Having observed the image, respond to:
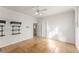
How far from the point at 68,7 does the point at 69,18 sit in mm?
262

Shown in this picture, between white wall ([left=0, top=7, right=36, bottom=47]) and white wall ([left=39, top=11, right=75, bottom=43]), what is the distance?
1.27ft

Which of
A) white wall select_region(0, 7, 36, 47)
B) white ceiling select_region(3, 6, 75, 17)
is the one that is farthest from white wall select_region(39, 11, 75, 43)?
white wall select_region(0, 7, 36, 47)

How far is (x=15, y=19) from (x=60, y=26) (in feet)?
3.89

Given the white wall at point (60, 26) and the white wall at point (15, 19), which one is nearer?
the white wall at point (60, 26)

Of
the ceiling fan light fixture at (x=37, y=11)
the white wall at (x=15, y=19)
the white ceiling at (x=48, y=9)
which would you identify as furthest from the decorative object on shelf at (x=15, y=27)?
the ceiling fan light fixture at (x=37, y=11)

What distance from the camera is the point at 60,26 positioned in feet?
6.73

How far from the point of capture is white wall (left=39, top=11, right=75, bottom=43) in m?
1.93

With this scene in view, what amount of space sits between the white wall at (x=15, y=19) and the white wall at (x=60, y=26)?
39 cm

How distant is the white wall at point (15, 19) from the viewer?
2068 mm

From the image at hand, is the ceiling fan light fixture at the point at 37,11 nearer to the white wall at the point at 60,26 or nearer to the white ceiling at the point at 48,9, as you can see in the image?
the white ceiling at the point at 48,9
